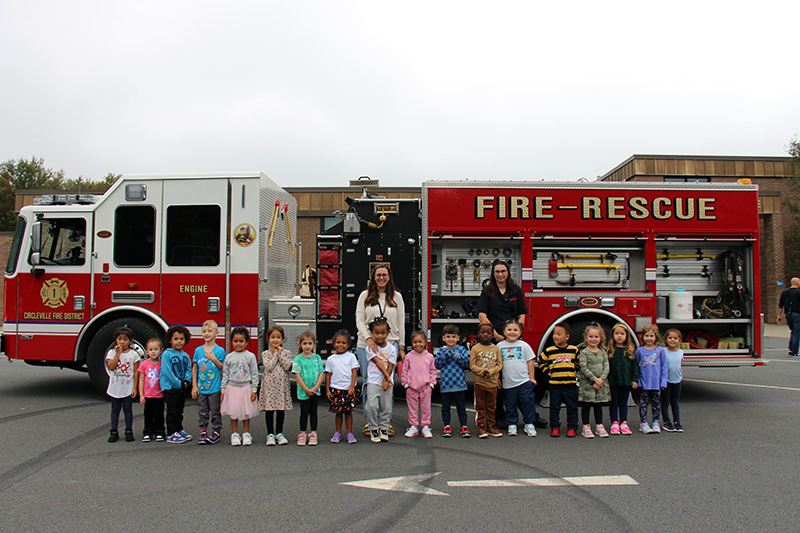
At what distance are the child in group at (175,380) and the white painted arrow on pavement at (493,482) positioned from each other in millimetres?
2284

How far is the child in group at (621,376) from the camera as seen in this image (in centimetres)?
641

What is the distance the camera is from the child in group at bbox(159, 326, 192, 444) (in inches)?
236

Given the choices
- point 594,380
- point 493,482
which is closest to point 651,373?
point 594,380

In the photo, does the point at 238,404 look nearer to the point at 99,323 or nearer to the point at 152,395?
the point at 152,395

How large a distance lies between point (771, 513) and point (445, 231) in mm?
4819

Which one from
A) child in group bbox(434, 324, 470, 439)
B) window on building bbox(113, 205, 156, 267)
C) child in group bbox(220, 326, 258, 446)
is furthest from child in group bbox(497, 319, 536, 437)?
window on building bbox(113, 205, 156, 267)

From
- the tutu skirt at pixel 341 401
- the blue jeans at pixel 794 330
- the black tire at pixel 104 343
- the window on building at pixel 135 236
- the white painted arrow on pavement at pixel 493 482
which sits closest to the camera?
the white painted arrow on pavement at pixel 493 482

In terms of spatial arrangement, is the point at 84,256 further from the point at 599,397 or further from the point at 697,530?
the point at 697,530

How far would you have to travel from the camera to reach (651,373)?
6.48 meters

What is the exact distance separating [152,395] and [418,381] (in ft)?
8.85

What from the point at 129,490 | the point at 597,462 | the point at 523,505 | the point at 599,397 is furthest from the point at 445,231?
the point at 129,490

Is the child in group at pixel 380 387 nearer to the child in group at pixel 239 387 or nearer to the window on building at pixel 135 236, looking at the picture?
Answer: the child in group at pixel 239 387

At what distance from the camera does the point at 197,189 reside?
26.1 ft

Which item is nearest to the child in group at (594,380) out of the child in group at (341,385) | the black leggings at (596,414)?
the black leggings at (596,414)
